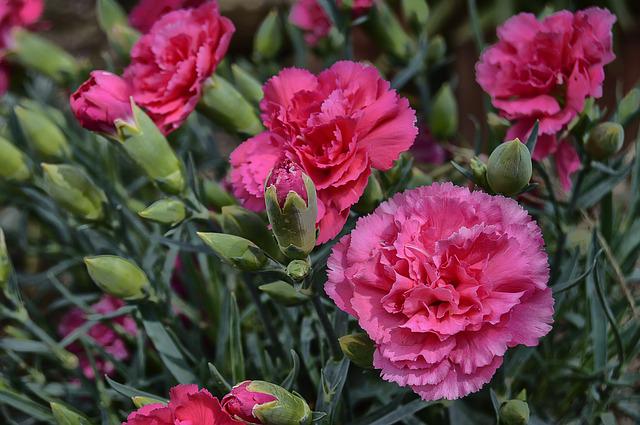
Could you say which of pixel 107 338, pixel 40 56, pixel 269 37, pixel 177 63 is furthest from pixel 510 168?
pixel 40 56

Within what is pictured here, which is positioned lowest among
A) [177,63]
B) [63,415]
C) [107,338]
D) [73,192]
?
[107,338]

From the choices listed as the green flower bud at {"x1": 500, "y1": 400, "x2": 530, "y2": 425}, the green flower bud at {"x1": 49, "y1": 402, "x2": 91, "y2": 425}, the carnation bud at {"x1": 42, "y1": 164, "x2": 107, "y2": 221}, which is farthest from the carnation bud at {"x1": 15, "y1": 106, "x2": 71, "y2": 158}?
the green flower bud at {"x1": 500, "y1": 400, "x2": 530, "y2": 425}

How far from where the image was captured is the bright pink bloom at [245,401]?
0.50m

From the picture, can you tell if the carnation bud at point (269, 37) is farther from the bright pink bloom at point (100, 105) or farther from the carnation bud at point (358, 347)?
the carnation bud at point (358, 347)

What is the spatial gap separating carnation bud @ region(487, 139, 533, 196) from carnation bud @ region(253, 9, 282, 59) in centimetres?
43

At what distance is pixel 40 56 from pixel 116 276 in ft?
1.55

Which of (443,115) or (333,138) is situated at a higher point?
(333,138)

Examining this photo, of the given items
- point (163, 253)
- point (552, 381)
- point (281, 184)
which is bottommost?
point (552, 381)

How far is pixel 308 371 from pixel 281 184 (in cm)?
25

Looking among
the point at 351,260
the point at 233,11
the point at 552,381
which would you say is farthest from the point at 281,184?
the point at 233,11

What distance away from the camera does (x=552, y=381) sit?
0.78 meters

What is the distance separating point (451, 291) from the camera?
504 millimetres

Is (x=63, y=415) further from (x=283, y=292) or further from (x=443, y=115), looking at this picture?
(x=443, y=115)

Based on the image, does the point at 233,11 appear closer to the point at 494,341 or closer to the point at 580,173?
the point at 580,173
